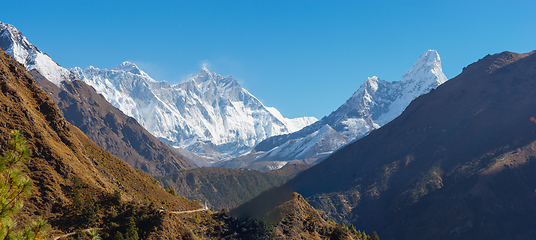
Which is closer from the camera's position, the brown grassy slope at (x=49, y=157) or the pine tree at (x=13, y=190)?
the pine tree at (x=13, y=190)

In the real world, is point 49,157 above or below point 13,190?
above

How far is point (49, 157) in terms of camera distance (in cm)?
9188

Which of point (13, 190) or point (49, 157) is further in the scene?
point (49, 157)

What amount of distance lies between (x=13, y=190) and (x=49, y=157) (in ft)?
234

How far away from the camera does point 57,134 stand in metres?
107

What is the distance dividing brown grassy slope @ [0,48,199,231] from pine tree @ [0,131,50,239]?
5514 centimetres

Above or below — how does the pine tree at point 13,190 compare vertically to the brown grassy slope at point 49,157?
below

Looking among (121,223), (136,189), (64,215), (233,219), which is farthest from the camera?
(136,189)

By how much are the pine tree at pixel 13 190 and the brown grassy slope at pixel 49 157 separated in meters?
55.1

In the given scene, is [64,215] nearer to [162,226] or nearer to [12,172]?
[162,226]

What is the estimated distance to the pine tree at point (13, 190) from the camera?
27344 millimetres

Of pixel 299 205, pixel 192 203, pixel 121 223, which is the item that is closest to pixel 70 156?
pixel 121 223

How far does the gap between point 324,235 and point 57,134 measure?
83.5 m

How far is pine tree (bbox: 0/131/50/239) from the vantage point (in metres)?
27.3
